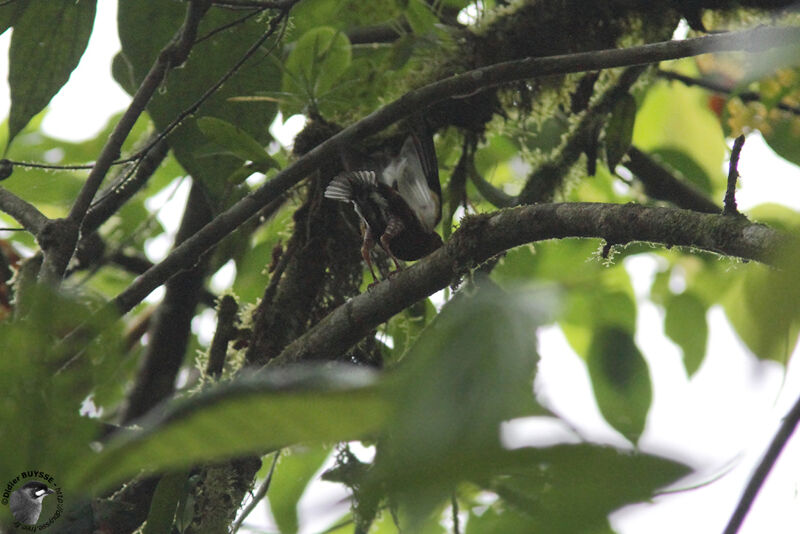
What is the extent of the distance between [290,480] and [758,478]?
5.63ft

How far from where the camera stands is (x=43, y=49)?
175cm

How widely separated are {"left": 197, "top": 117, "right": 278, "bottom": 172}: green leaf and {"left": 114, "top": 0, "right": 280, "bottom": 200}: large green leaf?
0.41 ft

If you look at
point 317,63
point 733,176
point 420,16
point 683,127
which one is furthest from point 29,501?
point 683,127

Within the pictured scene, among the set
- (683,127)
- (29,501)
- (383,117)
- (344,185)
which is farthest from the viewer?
(683,127)

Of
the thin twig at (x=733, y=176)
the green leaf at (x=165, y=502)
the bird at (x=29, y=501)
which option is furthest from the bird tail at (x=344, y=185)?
the bird at (x=29, y=501)

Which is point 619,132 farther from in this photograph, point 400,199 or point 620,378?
point 620,378

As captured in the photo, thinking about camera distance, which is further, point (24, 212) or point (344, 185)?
point (344, 185)

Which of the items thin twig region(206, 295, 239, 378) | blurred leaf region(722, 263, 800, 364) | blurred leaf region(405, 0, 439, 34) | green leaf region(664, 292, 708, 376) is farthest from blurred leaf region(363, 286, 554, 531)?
blurred leaf region(405, 0, 439, 34)

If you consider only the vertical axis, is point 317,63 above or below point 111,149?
above

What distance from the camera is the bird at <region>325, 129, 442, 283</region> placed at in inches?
81.5

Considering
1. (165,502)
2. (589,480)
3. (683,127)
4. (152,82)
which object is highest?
(683,127)

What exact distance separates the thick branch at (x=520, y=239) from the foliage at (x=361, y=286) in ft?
0.15

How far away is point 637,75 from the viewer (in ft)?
7.15

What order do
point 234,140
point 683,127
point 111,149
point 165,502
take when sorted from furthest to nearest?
point 683,127, point 234,140, point 111,149, point 165,502
